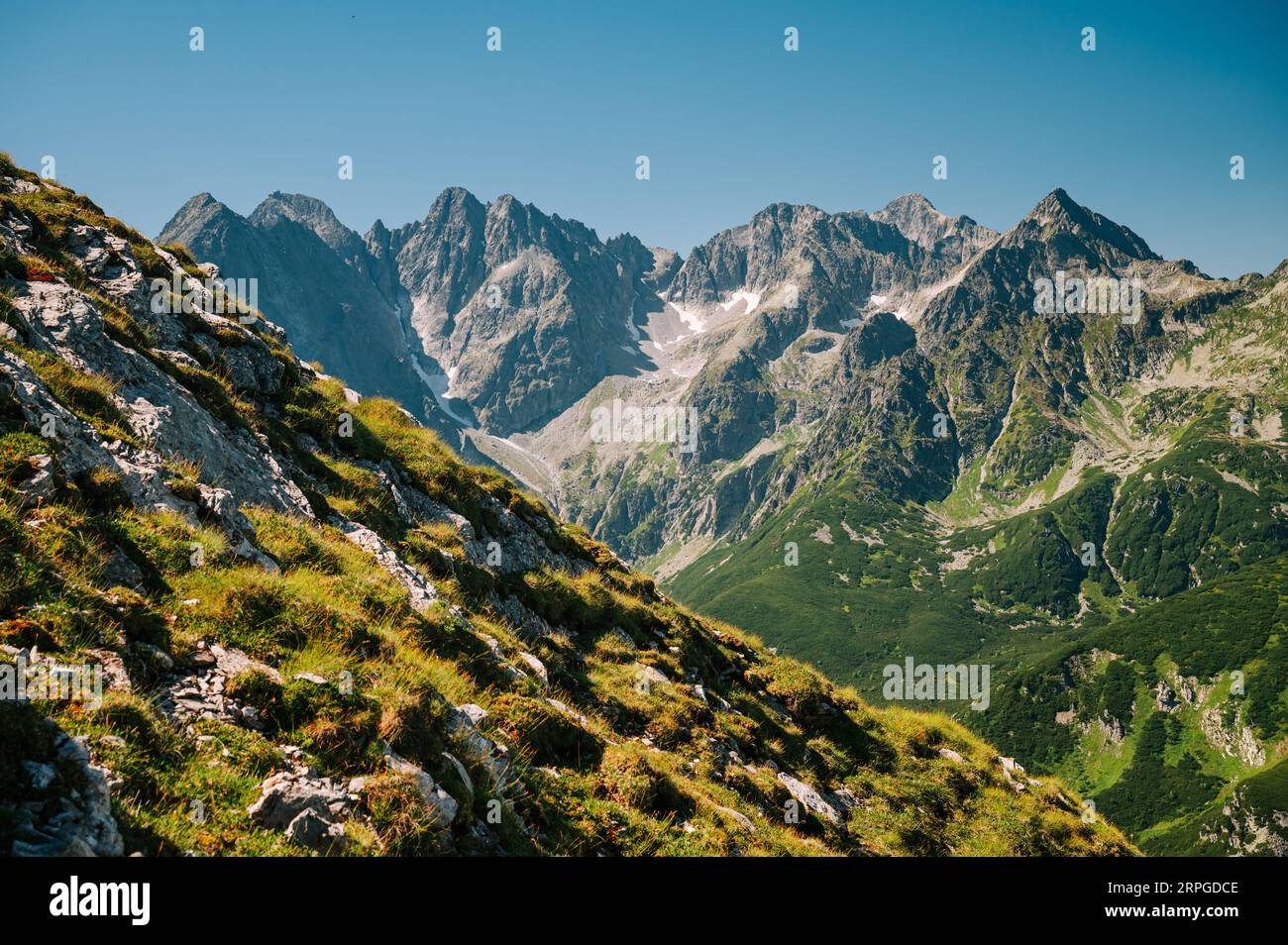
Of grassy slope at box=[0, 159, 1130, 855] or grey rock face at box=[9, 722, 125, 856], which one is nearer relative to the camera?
grey rock face at box=[9, 722, 125, 856]

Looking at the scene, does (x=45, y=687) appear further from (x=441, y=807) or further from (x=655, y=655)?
(x=655, y=655)

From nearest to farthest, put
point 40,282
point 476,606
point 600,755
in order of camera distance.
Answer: point 600,755 < point 40,282 < point 476,606

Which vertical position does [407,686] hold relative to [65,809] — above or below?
above

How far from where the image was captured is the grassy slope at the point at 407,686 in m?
8.85

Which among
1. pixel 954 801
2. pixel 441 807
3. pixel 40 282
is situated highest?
pixel 40 282

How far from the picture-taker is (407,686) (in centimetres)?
1171

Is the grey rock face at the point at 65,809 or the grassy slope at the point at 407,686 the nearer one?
the grey rock face at the point at 65,809

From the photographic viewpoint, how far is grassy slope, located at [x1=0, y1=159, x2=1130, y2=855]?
885 centimetres

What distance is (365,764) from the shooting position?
32.0ft

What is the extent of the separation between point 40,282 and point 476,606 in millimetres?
15493

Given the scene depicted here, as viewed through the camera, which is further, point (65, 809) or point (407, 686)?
point (407, 686)
